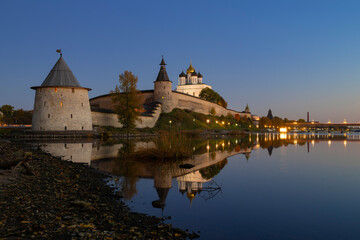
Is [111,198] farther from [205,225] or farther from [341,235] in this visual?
[341,235]

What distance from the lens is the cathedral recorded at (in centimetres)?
10670

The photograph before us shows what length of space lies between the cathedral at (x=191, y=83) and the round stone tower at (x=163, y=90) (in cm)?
4663

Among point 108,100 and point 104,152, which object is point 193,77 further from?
point 104,152

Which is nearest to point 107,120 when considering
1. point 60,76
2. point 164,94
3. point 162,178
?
point 60,76

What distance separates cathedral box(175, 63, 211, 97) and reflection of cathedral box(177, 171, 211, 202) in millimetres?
97096

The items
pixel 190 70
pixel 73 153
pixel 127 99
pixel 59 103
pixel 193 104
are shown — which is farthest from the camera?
pixel 190 70

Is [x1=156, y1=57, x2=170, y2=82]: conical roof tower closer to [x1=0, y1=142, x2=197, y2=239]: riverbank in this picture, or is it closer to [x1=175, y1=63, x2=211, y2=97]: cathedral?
[x1=175, y1=63, x2=211, y2=97]: cathedral

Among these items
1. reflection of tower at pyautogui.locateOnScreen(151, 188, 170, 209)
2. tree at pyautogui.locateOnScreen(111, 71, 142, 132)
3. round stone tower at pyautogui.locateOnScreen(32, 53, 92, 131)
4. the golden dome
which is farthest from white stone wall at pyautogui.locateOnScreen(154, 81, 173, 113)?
the golden dome

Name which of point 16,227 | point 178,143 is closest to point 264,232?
point 16,227

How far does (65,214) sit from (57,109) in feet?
108

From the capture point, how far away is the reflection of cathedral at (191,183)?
7.65m

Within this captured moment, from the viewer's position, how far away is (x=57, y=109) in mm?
34531

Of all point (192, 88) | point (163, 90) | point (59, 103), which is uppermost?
point (192, 88)

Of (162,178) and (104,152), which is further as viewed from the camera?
(104,152)
